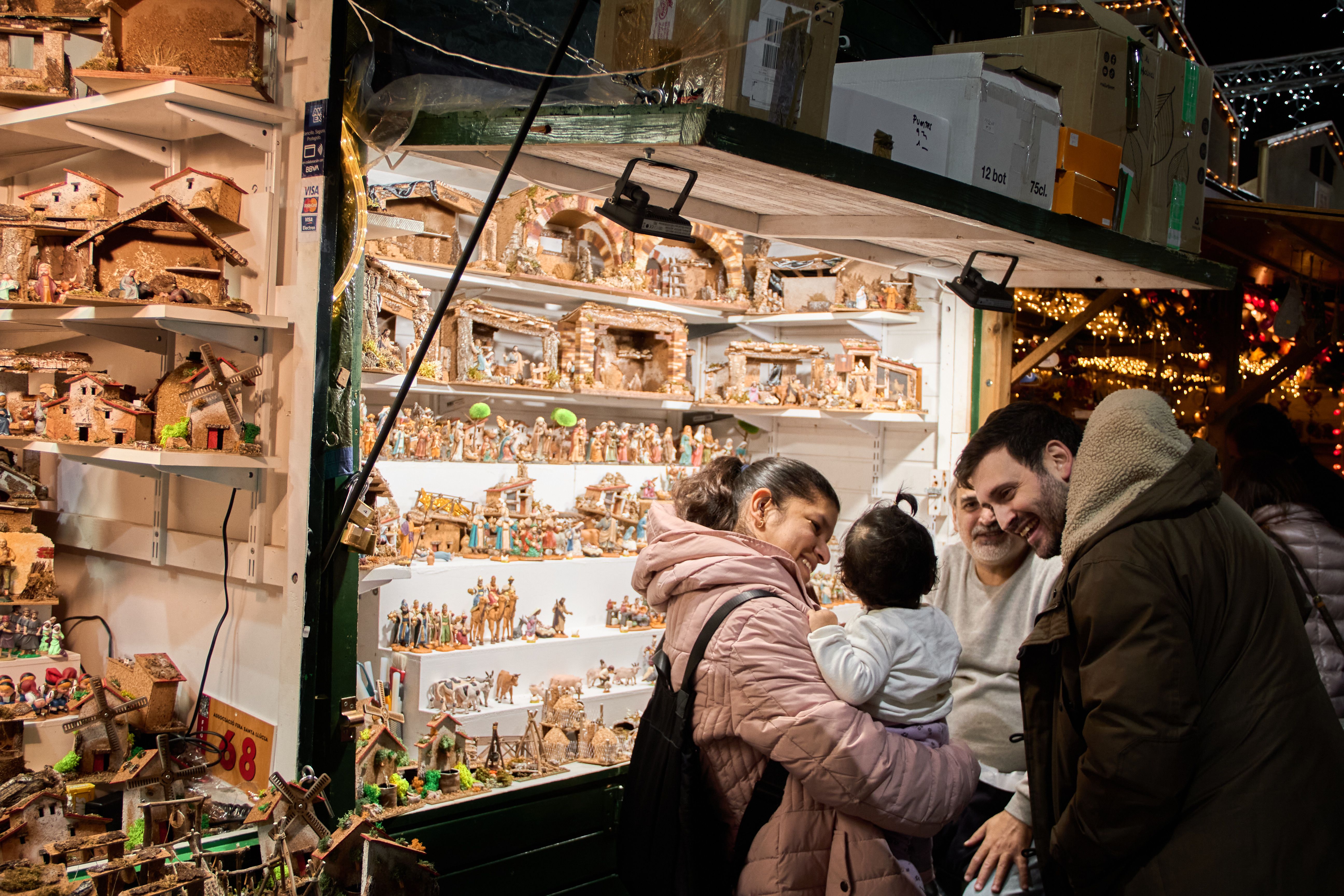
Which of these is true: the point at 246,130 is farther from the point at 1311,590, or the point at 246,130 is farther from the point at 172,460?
the point at 1311,590

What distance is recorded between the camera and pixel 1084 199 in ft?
10.8

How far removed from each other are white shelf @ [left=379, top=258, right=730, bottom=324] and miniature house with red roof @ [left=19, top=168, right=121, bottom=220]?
1.12 metres

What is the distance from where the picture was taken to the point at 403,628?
11.8 ft

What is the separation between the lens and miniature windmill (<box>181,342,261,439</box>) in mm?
2438

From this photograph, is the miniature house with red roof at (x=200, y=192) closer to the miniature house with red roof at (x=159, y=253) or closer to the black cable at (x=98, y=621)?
the miniature house with red roof at (x=159, y=253)

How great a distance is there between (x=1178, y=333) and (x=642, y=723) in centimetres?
606

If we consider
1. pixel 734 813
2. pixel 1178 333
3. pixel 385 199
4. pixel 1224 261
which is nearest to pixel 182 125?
pixel 385 199

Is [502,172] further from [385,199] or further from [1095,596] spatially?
[385,199]

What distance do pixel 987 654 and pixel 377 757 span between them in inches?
69.7

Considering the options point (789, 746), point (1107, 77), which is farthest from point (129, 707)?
point (1107, 77)

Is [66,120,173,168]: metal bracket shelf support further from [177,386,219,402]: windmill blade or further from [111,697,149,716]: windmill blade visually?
[111,697,149,716]: windmill blade

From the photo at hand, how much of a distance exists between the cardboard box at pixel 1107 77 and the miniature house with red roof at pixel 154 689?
3.09m

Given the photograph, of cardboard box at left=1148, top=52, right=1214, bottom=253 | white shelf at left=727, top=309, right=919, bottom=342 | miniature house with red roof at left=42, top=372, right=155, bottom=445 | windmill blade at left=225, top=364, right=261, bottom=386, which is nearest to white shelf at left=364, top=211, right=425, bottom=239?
windmill blade at left=225, top=364, right=261, bottom=386

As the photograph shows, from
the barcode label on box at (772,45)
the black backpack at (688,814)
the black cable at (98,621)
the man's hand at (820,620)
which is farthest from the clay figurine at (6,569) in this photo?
the barcode label on box at (772,45)
